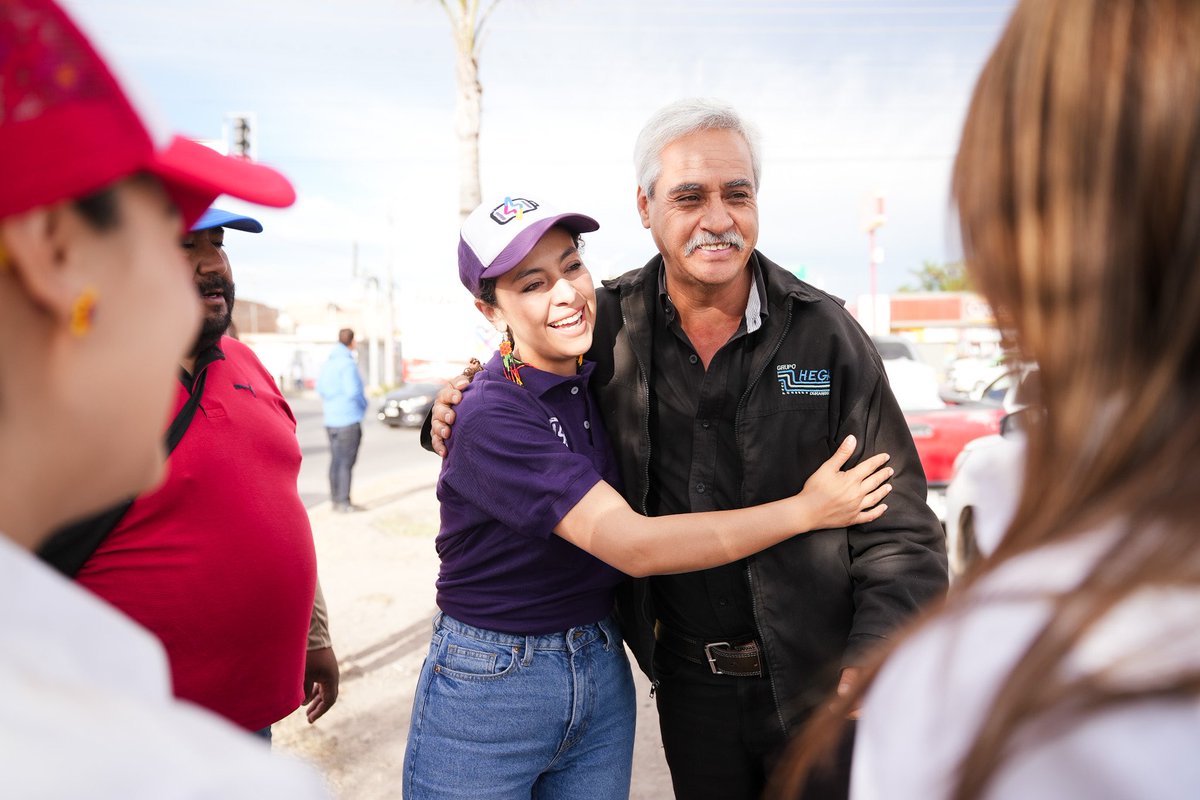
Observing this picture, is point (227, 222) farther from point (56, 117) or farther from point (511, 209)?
point (56, 117)

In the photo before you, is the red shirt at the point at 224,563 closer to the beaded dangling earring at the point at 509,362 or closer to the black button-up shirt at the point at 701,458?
the beaded dangling earring at the point at 509,362

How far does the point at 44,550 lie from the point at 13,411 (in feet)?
5.07

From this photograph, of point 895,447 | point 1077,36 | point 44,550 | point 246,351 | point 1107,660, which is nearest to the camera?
point 1107,660

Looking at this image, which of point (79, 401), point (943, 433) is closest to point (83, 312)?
point (79, 401)

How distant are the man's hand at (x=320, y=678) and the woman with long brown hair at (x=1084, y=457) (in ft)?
8.00

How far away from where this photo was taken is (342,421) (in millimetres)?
9812

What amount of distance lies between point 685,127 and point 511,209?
26.6 inches

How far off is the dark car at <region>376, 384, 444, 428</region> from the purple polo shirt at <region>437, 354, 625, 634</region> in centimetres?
2019

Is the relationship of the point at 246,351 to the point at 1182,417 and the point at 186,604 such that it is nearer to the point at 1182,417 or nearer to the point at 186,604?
the point at 186,604

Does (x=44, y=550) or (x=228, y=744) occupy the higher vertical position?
(x=228, y=744)

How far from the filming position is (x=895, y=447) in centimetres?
227

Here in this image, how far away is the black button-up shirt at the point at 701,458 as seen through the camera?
236cm

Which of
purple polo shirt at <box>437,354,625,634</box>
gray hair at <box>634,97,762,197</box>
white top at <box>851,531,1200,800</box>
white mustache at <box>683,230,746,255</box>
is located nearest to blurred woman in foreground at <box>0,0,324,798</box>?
white top at <box>851,531,1200,800</box>

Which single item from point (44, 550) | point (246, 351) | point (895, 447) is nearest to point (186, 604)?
point (44, 550)
